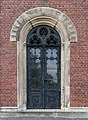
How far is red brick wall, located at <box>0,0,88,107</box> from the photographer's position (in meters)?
10.7

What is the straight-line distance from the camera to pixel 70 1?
424 inches

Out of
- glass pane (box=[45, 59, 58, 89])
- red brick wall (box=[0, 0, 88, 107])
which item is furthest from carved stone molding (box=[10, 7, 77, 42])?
glass pane (box=[45, 59, 58, 89])

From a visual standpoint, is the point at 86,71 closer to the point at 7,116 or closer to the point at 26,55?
the point at 26,55

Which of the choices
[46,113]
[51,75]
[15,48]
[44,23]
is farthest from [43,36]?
[46,113]

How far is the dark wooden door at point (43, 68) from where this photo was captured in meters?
11.0

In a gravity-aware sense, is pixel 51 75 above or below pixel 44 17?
below

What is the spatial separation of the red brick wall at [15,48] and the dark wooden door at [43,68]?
58 cm

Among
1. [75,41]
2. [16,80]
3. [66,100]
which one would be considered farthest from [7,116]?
[75,41]

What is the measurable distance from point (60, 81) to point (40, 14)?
2452 mm

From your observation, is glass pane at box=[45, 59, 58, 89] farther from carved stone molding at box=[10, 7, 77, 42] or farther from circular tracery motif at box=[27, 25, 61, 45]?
carved stone molding at box=[10, 7, 77, 42]

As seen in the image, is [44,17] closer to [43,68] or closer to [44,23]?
Answer: [44,23]

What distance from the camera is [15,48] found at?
10.8 metres

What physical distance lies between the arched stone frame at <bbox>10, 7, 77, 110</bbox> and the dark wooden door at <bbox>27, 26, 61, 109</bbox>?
0.20m

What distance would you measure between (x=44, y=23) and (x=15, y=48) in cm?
134
